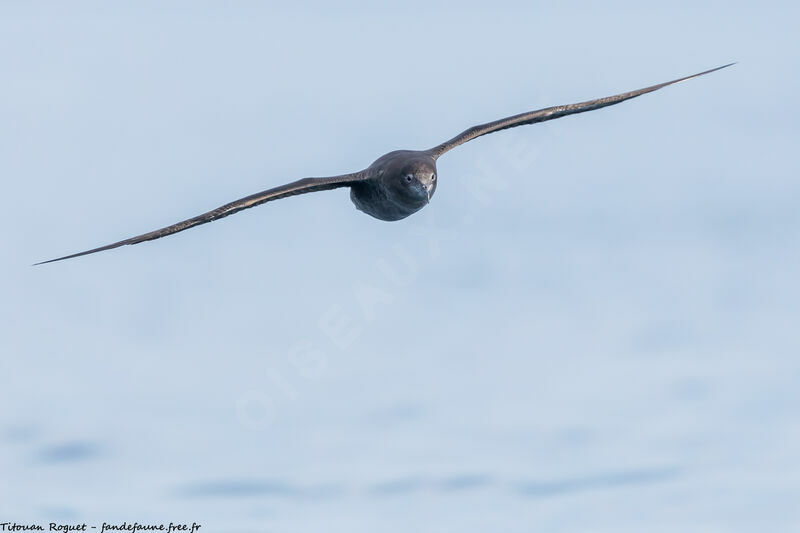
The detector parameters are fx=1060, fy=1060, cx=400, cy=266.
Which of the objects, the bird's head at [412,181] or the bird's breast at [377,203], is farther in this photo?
the bird's breast at [377,203]

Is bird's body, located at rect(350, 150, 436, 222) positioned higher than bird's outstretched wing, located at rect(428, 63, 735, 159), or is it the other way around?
bird's outstretched wing, located at rect(428, 63, 735, 159)

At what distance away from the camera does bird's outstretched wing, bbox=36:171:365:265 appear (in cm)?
1962

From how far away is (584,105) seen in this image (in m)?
24.1

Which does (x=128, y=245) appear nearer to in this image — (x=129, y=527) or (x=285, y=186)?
(x=285, y=186)

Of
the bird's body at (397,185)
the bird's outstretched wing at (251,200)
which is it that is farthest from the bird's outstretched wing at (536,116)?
the bird's outstretched wing at (251,200)

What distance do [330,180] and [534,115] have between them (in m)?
4.96

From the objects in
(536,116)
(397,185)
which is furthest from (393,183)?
(536,116)

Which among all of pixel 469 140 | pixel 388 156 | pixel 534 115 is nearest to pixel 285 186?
pixel 388 156

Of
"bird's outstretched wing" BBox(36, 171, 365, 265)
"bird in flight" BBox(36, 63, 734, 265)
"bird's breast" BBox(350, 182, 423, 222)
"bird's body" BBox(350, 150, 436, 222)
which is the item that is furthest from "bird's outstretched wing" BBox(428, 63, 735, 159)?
"bird's outstretched wing" BBox(36, 171, 365, 265)

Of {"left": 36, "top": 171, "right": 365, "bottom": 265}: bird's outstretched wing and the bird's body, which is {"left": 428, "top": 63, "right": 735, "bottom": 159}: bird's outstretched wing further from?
{"left": 36, "top": 171, "right": 365, "bottom": 265}: bird's outstretched wing

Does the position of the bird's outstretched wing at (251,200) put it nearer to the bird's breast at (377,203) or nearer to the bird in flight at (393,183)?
the bird in flight at (393,183)

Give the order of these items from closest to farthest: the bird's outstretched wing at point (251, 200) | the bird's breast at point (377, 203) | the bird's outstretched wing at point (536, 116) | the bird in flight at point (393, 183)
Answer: the bird's outstretched wing at point (251, 200), the bird in flight at point (393, 183), the bird's breast at point (377, 203), the bird's outstretched wing at point (536, 116)

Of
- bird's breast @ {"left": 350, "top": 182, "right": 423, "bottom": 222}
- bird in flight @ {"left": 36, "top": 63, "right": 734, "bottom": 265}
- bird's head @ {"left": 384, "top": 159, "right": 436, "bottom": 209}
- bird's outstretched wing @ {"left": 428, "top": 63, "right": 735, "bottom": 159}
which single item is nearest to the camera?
Answer: bird in flight @ {"left": 36, "top": 63, "right": 734, "bottom": 265}

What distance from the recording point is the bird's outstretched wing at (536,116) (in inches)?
910
